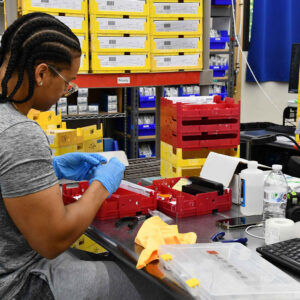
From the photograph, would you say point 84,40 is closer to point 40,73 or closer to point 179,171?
point 179,171

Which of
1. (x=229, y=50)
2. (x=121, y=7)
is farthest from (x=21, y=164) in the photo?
(x=229, y=50)

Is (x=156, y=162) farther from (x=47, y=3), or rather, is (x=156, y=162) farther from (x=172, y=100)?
(x=47, y=3)

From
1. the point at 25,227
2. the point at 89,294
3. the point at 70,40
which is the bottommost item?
the point at 89,294

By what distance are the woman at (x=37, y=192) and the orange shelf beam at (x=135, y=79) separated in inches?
60.2

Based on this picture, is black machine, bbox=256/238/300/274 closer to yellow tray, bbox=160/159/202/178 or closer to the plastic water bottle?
the plastic water bottle

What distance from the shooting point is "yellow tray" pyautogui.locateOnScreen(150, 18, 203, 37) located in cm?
311

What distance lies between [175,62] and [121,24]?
454mm

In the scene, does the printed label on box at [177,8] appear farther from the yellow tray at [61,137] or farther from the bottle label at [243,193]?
the bottle label at [243,193]

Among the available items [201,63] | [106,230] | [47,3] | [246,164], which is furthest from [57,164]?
[201,63]

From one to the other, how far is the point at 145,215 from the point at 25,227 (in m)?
0.65

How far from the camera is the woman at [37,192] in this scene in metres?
1.18

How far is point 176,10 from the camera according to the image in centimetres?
313

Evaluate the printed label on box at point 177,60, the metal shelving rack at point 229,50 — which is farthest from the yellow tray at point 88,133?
the metal shelving rack at point 229,50

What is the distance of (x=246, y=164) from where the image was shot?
1.93 meters
